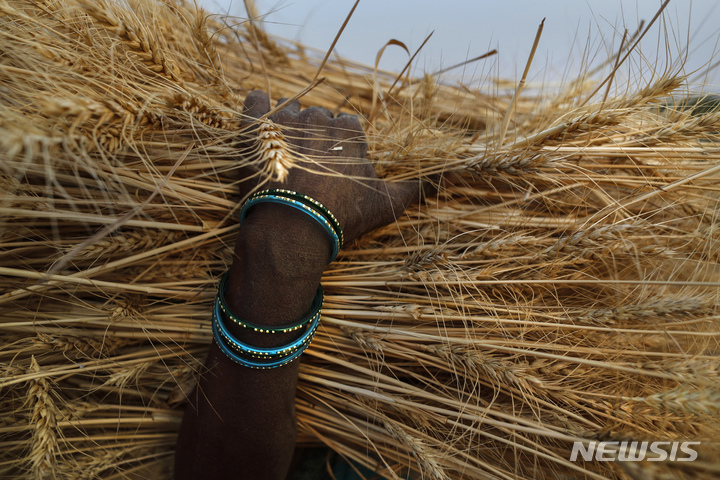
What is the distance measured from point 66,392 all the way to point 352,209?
0.66 m

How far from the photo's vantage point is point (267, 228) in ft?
2.00

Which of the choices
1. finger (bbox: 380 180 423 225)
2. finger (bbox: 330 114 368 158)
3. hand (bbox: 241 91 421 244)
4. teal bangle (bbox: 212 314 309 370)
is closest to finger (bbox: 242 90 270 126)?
hand (bbox: 241 91 421 244)

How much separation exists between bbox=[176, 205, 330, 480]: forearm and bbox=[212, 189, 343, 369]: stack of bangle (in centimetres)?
1

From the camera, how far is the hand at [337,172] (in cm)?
63

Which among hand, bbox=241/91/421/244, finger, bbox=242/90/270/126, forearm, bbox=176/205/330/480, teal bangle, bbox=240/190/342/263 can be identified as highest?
finger, bbox=242/90/270/126

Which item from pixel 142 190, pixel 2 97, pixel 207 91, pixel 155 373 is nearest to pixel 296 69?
pixel 207 91

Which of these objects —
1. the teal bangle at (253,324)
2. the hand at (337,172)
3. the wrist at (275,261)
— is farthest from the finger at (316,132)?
the teal bangle at (253,324)

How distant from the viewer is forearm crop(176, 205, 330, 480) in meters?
0.61

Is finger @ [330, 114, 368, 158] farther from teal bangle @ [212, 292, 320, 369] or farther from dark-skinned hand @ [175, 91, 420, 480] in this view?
teal bangle @ [212, 292, 320, 369]

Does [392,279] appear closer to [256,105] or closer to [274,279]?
[274,279]

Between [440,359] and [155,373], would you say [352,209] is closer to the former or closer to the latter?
[440,359]

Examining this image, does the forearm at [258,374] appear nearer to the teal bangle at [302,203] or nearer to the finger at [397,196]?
the teal bangle at [302,203]

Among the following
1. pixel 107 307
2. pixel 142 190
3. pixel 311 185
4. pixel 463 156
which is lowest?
pixel 107 307

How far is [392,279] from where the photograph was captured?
0.70m
